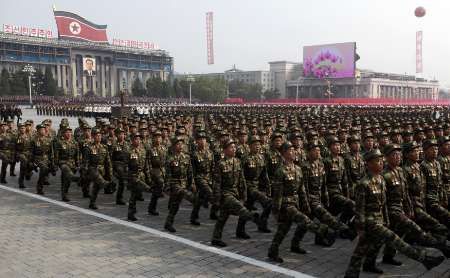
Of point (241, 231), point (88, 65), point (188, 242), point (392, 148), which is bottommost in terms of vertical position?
point (188, 242)

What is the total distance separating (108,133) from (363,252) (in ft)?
27.2

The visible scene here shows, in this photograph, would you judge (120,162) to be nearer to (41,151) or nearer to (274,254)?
(41,151)

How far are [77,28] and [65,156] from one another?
3372 inches

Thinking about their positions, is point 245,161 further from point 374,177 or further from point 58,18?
point 58,18

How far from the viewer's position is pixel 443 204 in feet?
21.6

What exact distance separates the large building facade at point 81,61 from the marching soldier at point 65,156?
2719 inches

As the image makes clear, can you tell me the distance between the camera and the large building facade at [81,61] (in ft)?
283

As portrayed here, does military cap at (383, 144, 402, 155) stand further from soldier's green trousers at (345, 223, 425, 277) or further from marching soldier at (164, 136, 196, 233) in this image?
marching soldier at (164, 136, 196, 233)

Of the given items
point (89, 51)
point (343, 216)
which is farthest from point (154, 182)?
point (89, 51)

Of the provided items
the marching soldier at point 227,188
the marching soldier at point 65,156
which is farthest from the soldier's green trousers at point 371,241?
the marching soldier at point 65,156

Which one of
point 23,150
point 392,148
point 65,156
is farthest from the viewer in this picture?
point 23,150

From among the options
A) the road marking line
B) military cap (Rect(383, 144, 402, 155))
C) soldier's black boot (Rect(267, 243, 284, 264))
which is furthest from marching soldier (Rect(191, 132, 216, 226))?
military cap (Rect(383, 144, 402, 155))

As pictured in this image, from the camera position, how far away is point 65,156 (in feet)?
34.2

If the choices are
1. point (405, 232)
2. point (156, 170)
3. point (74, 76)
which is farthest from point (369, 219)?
point (74, 76)
